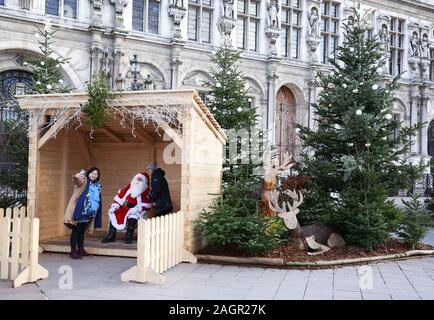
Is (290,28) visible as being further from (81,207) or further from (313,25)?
(81,207)

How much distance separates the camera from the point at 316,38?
957 inches

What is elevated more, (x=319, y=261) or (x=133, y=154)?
(x=133, y=154)

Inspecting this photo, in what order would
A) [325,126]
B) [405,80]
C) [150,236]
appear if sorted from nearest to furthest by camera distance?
[150,236]
[325,126]
[405,80]

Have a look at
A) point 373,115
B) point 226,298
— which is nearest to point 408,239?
point 373,115

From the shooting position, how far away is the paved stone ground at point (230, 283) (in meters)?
6.35

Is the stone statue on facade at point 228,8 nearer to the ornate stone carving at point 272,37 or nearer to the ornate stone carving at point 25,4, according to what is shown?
the ornate stone carving at point 272,37

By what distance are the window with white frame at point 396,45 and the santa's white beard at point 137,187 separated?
22.7 metres

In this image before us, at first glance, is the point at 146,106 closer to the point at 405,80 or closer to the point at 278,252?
the point at 278,252

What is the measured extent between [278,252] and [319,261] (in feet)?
2.67

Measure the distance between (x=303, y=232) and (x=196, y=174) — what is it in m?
2.61

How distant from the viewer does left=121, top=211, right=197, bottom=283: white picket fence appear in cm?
685

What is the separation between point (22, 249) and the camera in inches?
275

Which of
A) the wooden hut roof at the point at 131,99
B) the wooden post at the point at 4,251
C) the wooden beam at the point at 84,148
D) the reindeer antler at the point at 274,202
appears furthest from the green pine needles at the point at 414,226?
the wooden post at the point at 4,251

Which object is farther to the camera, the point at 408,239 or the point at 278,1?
the point at 278,1
